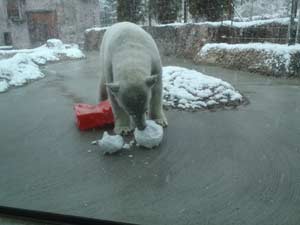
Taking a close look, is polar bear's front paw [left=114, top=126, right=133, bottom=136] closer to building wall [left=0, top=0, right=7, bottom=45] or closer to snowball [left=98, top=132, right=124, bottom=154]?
snowball [left=98, top=132, right=124, bottom=154]

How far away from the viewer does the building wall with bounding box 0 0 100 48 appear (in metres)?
4.98

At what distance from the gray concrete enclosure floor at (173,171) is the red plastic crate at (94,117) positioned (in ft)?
0.24

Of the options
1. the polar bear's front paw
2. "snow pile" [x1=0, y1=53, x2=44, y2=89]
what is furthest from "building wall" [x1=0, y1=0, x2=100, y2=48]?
the polar bear's front paw

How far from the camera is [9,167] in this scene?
1.94 metres

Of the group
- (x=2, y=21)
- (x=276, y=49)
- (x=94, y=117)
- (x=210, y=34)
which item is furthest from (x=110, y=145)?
(x=210, y=34)

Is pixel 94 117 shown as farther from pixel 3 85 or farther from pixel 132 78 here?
pixel 3 85

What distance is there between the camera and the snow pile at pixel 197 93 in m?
3.16

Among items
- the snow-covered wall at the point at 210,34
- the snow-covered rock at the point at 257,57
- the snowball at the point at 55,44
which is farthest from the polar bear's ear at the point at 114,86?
the snowball at the point at 55,44

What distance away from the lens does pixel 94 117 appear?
8.24 feet

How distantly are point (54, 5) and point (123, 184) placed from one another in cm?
749

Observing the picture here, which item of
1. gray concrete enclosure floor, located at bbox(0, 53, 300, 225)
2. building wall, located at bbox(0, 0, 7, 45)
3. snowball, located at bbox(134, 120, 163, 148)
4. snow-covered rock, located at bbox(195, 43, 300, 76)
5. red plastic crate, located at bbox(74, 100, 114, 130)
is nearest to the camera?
gray concrete enclosure floor, located at bbox(0, 53, 300, 225)

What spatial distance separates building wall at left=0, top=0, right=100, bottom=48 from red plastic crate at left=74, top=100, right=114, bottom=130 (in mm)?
2684

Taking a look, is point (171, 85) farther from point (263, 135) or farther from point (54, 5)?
point (54, 5)

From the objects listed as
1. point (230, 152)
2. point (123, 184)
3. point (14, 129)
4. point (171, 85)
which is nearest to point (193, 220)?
point (123, 184)
